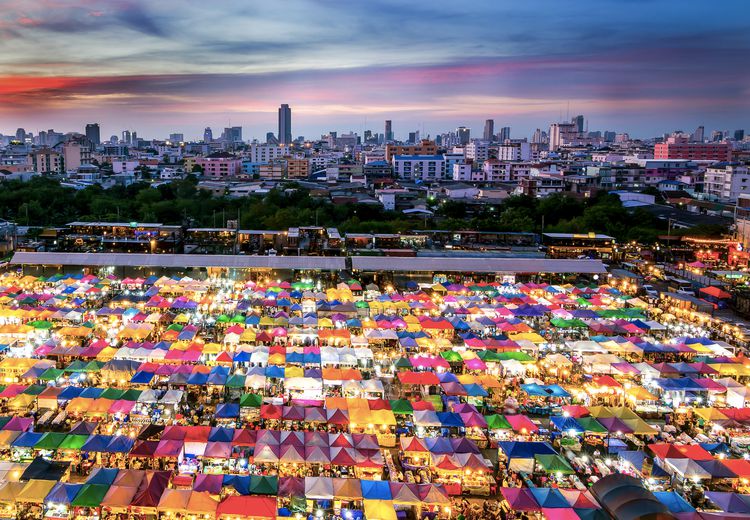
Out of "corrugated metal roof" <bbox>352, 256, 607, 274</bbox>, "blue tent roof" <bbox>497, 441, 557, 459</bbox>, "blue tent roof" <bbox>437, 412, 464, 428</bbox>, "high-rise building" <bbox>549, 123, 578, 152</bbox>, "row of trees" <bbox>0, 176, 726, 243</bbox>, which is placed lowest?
"blue tent roof" <bbox>497, 441, 557, 459</bbox>

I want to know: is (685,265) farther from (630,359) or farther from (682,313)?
(630,359)

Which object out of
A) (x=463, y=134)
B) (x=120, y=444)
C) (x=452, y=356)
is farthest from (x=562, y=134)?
(x=120, y=444)

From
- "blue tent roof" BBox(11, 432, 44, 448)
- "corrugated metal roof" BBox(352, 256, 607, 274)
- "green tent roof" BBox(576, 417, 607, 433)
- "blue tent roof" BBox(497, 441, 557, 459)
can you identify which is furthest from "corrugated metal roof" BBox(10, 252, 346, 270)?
"blue tent roof" BBox(497, 441, 557, 459)

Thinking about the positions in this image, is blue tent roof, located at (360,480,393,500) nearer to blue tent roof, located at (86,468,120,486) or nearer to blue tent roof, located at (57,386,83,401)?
blue tent roof, located at (86,468,120,486)

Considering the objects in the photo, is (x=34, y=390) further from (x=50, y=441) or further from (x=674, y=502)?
(x=674, y=502)

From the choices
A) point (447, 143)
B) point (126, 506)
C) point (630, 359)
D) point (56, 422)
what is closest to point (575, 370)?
point (630, 359)

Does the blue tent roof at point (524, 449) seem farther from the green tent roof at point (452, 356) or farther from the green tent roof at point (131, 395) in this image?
the green tent roof at point (131, 395)
